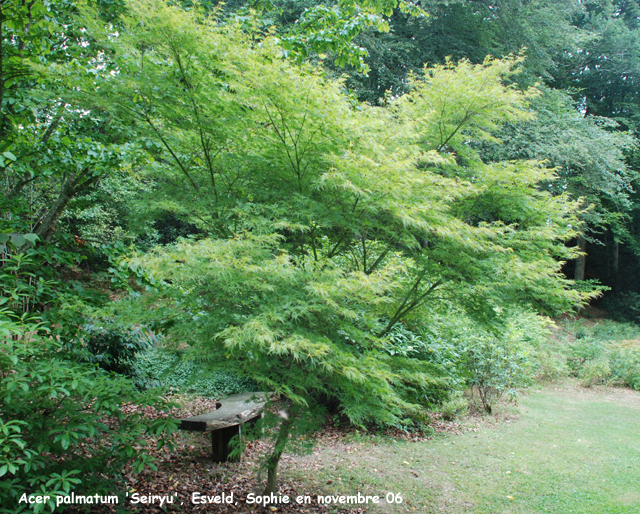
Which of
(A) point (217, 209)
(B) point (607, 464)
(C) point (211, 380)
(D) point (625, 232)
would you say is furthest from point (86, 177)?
(D) point (625, 232)

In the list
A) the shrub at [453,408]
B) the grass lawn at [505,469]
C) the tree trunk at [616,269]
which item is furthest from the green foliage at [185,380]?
the tree trunk at [616,269]

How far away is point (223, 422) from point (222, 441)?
2.12 ft

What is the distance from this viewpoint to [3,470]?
2025 millimetres

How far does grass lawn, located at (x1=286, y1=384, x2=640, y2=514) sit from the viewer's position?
4176 mm

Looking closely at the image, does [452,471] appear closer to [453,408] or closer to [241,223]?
[453,408]

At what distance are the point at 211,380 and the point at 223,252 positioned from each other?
5.06m

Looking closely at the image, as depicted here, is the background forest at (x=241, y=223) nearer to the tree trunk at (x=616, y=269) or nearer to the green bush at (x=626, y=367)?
the green bush at (x=626, y=367)

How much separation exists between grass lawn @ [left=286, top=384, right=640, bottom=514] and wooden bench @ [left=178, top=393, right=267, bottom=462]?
78 centimetres

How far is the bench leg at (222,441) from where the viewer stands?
467 centimetres

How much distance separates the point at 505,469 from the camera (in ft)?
16.3

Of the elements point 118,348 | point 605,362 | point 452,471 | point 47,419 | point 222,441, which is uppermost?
point 47,419

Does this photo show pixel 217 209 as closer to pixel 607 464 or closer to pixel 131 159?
pixel 131 159

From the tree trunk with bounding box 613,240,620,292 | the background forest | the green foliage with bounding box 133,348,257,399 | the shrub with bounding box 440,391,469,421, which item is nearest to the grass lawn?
the shrub with bounding box 440,391,469,421

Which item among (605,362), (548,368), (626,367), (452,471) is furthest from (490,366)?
(626,367)
